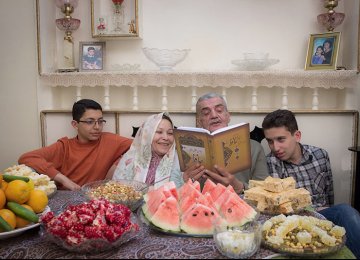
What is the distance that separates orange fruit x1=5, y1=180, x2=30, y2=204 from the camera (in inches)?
48.7

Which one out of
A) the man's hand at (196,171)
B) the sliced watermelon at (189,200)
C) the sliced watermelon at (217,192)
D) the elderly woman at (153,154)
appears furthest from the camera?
the elderly woman at (153,154)

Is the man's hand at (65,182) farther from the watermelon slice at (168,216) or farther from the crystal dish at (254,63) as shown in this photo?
the crystal dish at (254,63)

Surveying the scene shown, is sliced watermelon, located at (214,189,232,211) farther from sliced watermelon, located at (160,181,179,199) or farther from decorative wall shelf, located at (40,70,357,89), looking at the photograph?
decorative wall shelf, located at (40,70,357,89)

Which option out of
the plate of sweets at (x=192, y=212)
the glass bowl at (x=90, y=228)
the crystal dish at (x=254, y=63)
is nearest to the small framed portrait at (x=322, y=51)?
the crystal dish at (x=254, y=63)

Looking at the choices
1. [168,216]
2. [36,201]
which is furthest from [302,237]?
[36,201]

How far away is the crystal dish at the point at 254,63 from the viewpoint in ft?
9.75

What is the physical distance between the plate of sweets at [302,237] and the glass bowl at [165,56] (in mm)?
2114

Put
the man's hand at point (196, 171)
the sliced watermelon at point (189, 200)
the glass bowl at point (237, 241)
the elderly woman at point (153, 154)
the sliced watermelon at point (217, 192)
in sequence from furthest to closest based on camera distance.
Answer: the elderly woman at point (153, 154)
the man's hand at point (196, 171)
the sliced watermelon at point (217, 192)
the sliced watermelon at point (189, 200)
the glass bowl at point (237, 241)

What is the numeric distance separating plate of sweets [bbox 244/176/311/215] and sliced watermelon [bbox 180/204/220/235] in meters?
0.32

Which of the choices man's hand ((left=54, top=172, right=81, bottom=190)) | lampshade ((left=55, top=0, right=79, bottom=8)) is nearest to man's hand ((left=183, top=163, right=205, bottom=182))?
man's hand ((left=54, top=172, right=81, bottom=190))

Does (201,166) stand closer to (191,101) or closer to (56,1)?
(191,101)

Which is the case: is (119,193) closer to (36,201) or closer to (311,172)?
(36,201)

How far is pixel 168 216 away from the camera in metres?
1.25

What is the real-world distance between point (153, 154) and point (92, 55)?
145cm
